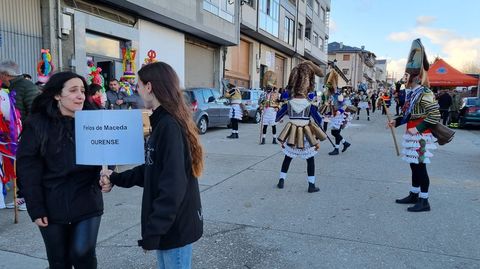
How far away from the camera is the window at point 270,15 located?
1032 inches

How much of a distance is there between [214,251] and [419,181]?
3215 millimetres

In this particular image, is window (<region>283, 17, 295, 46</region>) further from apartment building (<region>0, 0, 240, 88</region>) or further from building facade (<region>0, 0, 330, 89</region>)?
apartment building (<region>0, 0, 240, 88</region>)

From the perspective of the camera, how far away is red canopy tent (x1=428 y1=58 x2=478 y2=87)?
2438cm

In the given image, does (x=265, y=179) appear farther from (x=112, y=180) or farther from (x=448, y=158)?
(x=448, y=158)

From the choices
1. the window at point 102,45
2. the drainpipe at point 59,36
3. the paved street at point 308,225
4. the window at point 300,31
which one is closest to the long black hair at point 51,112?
the paved street at point 308,225

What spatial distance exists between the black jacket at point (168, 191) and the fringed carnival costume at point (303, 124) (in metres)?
4.05

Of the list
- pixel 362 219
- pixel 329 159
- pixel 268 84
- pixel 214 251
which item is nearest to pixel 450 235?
pixel 362 219

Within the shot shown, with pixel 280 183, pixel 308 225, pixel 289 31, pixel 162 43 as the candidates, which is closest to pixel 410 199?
pixel 308 225

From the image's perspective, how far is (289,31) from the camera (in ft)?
107

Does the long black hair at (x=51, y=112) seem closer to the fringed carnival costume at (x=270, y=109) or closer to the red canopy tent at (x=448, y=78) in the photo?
the fringed carnival costume at (x=270, y=109)

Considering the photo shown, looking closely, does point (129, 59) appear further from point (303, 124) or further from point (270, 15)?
point (270, 15)

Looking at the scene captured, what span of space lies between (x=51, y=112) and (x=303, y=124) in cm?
428

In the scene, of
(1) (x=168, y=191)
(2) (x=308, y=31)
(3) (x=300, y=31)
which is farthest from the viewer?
(2) (x=308, y=31)

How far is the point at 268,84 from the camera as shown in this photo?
12453 millimetres
